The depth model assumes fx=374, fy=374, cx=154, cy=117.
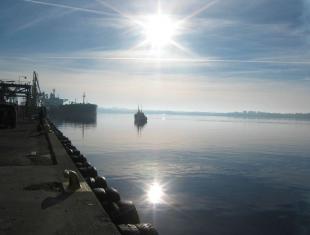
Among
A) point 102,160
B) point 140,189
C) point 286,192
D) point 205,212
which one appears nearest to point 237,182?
point 286,192

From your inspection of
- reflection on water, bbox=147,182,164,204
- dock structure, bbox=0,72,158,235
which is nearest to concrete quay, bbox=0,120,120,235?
dock structure, bbox=0,72,158,235

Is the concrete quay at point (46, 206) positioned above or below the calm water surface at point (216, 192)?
above

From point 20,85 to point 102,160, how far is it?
5738cm

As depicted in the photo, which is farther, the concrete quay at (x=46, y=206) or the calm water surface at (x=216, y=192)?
the calm water surface at (x=216, y=192)

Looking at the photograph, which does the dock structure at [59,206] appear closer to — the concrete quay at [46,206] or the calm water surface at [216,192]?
the concrete quay at [46,206]

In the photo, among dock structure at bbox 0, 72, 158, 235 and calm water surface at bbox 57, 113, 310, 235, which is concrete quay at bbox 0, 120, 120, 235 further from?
calm water surface at bbox 57, 113, 310, 235

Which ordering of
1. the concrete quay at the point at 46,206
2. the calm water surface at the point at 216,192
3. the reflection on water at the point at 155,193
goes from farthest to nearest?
the reflection on water at the point at 155,193 → the calm water surface at the point at 216,192 → the concrete quay at the point at 46,206

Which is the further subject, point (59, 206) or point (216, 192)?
point (216, 192)

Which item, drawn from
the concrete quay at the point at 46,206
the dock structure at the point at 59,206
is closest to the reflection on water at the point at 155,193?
the dock structure at the point at 59,206

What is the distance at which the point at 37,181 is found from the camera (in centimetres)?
1215

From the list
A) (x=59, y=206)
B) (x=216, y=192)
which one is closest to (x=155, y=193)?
(x=216, y=192)

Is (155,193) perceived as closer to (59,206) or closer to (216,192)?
(216,192)

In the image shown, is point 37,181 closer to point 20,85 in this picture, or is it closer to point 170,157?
point 170,157

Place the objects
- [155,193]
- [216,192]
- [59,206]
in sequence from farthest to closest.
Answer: [216,192] < [155,193] < [59,206]
